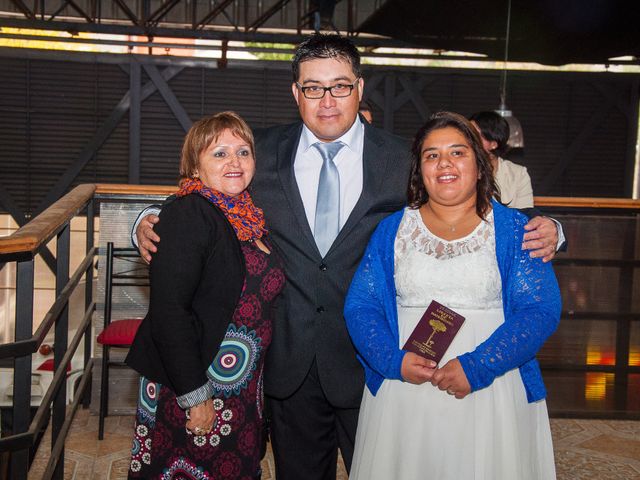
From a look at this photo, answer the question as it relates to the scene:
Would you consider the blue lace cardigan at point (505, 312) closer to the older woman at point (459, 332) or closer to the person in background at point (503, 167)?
the older woman at point (459, 332)

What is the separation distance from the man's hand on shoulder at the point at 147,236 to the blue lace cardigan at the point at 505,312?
21.7 inches

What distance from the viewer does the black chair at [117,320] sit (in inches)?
136

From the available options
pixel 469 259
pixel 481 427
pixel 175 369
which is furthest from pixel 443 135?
pixel 175 369

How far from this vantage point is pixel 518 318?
1768 mm

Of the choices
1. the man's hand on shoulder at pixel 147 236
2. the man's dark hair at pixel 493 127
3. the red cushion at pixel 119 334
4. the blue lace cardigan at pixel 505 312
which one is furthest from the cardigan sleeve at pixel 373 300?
the man's dark hair at pixel 493 127

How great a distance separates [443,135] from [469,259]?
0.34 metres

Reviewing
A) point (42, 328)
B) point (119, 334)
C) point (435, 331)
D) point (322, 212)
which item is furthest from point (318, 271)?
point (119, 334)

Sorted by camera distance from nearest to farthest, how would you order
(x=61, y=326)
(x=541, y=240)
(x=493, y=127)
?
(x=541, y=240) → (x=61, y=326) → (x=493, y=127)

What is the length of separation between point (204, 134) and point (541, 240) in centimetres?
91

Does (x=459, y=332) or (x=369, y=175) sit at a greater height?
(x=369, y=175)

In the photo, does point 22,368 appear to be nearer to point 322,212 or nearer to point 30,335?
point 30,335

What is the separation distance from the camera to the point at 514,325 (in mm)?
1759

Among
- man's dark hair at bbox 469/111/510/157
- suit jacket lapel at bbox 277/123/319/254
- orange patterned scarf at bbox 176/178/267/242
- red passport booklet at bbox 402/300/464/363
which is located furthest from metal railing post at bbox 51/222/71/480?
man's dark hair at bbox 469/111/510/157

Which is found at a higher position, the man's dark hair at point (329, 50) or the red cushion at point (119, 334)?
the man's dark hair at point (329, 50)
